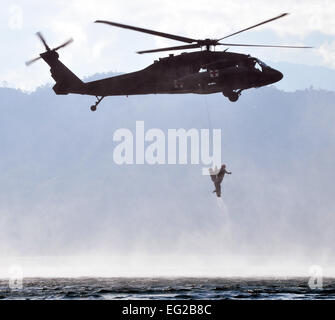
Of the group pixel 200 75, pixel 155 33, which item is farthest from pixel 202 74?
pixel 155 33

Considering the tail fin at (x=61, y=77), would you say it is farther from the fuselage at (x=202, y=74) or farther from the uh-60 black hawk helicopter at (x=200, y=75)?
the fuselage at (x=202, y=74)

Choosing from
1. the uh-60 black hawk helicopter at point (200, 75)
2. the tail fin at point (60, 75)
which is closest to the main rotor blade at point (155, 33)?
the uh-60 black hawk helicopter at point (200, 75)

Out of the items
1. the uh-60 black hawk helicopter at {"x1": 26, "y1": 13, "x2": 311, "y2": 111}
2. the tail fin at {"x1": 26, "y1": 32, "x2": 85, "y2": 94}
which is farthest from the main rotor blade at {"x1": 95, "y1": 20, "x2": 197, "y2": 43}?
the tail fin at {"x1": 26, "y1": 32, "x2": 85, "y2": 94}

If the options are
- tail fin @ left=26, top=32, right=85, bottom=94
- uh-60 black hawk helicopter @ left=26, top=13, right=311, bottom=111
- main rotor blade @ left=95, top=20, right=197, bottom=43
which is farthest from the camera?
tail fin @ left=26, top=32, right=85, bottom=94

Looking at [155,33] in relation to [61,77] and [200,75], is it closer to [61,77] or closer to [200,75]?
[200,75]

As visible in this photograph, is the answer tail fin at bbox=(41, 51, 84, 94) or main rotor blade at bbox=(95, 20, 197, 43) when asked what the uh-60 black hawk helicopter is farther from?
tail fin at bbox=(41, 51, 84, 94)

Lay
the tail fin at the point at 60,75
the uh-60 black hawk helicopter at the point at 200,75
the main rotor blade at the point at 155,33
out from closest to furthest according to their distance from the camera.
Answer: the main rotor blade at the point at 155,33, the uh-60 black hawk helicopter at the point at 200,75, the tail fin at the point at 60,75

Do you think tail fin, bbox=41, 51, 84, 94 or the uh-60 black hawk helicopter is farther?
tail fin, bbox=41, 51, 84, 94

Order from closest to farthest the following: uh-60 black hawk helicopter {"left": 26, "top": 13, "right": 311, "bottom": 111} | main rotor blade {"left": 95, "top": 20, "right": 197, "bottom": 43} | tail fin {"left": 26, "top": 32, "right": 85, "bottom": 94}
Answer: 1. main rotor blade {"left": 95, "top": 20, "right": 197, "bottom": 43}
2. uh-60 black hawk helicopter {"left": 26, "top": 13, "right": 311, "bottom": 111}
3. tail fin {"left": 26, "top": 32, "right": 85, "bottom": 94}
